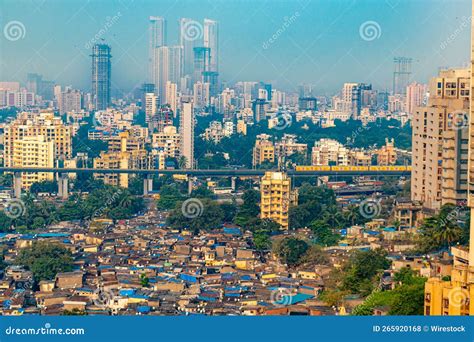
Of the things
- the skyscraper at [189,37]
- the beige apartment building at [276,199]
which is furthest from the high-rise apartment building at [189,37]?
the beige apartment building at [276,199]

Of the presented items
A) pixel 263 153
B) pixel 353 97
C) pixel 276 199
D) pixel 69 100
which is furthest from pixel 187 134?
pixel 276 199

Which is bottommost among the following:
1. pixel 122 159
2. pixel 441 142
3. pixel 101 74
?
pixel 122 159

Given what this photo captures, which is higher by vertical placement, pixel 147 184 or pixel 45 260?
pixel 147 184

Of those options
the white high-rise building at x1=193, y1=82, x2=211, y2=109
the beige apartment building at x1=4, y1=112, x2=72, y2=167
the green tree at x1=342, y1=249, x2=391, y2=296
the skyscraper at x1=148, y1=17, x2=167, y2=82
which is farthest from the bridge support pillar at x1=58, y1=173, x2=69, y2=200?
the white high-rise building at x1=193, y1=82, x2=211, y2=109

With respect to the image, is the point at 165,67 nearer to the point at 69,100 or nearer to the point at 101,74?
the point at 101,74

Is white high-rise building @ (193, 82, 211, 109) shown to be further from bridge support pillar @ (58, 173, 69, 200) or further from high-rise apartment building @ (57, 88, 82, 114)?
bridge support pillar @ (58, 173, 69, 200)

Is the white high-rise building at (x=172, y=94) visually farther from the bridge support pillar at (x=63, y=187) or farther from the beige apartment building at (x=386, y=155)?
the bridge support pillar at (x=63, y=187)

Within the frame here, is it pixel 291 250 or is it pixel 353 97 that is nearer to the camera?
pixel 291 250
